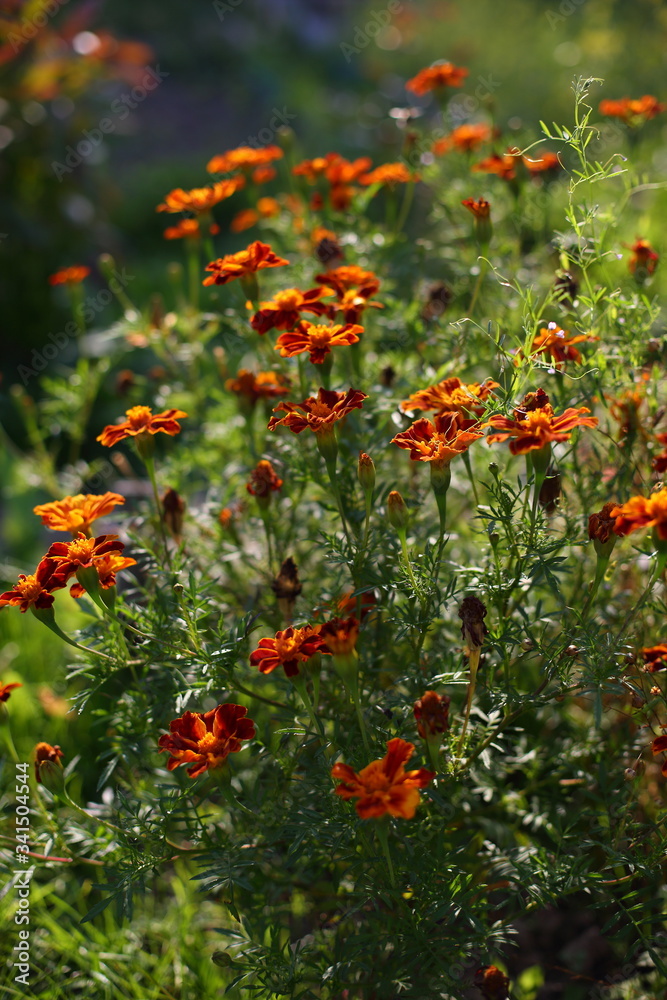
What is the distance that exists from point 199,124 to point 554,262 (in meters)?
7.09

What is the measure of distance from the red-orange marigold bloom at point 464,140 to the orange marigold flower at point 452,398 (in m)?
0.97

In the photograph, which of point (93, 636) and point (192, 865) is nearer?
point (93, 636)

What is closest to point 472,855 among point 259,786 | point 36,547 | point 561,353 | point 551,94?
point 259,786

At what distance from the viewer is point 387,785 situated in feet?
3.55

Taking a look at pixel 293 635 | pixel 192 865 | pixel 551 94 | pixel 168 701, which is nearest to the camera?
pixel 293 635

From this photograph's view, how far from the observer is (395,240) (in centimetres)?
201

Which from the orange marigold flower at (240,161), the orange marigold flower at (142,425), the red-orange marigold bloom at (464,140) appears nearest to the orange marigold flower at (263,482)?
the orange marigold flower at (142,425)

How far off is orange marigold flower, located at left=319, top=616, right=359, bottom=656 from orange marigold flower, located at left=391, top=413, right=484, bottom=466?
257mm

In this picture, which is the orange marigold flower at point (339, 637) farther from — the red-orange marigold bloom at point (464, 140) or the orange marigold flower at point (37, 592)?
the red-orange marigold bloom at point (464, 140)

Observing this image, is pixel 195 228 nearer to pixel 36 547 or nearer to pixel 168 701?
pixel 168 701

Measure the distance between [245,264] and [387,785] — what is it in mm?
908

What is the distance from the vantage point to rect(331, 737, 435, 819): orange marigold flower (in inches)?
40.8

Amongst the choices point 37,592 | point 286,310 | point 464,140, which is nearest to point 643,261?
point 464,140

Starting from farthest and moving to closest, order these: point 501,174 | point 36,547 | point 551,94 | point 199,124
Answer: point 199,124, point 551,94, point 36,547, point 501,174
